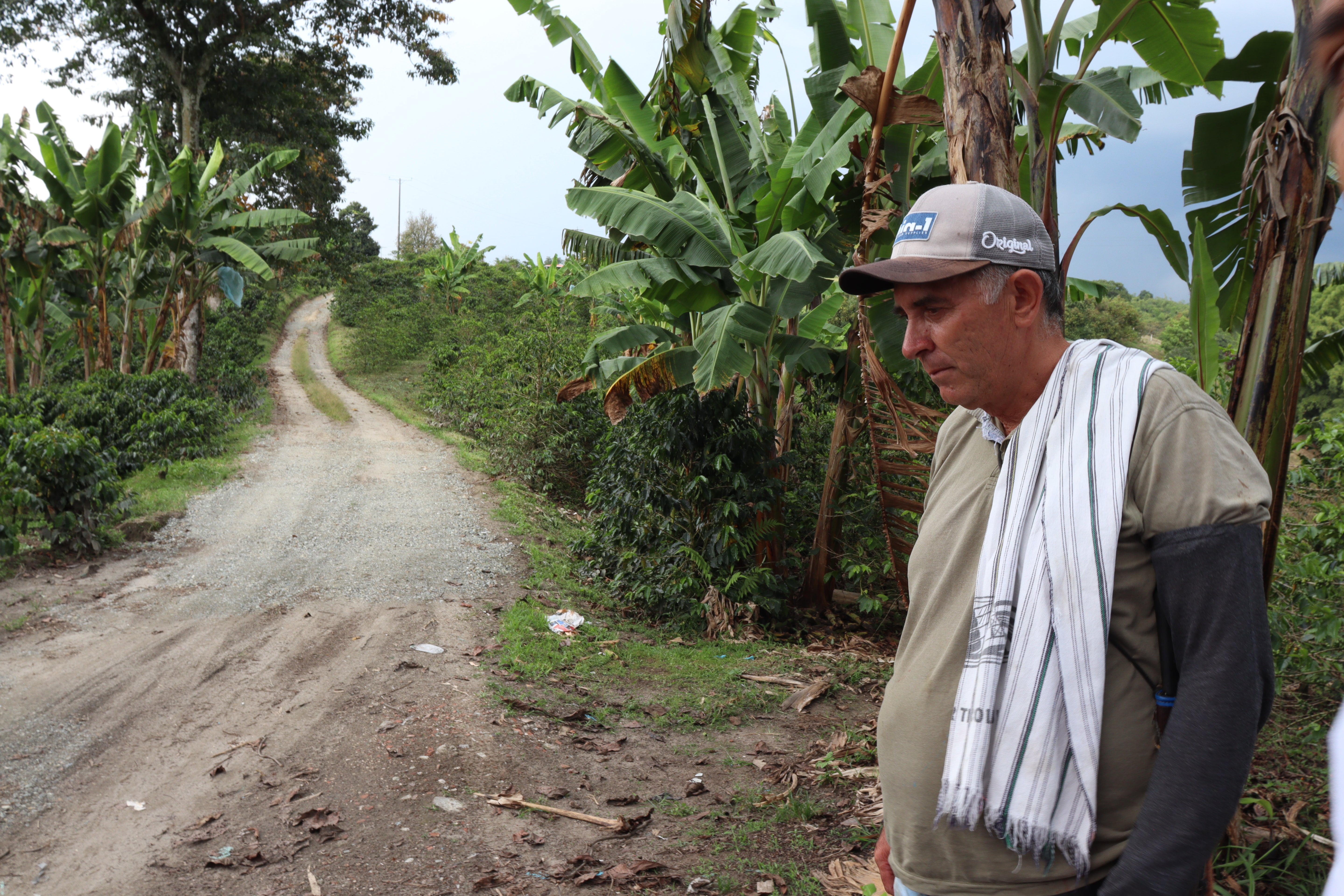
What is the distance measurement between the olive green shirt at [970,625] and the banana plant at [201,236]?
45.3ft

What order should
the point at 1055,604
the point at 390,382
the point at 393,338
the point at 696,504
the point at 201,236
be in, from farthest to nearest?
the point at 393,338 → the point at 390,382 → the point at 201,236 → the point at 696,504 → the point at 1055,604

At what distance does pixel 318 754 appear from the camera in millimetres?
4301

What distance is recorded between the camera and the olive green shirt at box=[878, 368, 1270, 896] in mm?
1094

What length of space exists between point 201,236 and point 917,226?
1522 cm

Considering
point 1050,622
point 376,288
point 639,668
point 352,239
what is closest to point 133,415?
point 639,668

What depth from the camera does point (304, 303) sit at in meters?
38.3

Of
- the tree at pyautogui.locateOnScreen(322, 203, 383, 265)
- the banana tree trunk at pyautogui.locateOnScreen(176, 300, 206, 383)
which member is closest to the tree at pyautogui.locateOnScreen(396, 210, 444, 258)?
the tree at pyautogui.locateOnScreen(322, 203, 383, 265)

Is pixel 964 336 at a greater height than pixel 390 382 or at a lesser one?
greater

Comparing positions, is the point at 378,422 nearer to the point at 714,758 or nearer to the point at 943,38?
the point at 714,758

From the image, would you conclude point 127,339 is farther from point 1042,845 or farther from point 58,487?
point 1042,845

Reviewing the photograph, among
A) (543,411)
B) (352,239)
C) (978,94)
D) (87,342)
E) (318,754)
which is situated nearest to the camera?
(978,94)

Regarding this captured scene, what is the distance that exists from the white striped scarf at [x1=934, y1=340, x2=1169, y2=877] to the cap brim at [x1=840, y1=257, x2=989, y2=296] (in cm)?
22

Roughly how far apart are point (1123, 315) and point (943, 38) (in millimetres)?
18318

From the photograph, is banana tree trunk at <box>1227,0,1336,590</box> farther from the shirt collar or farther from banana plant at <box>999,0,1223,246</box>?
the shirt collar
